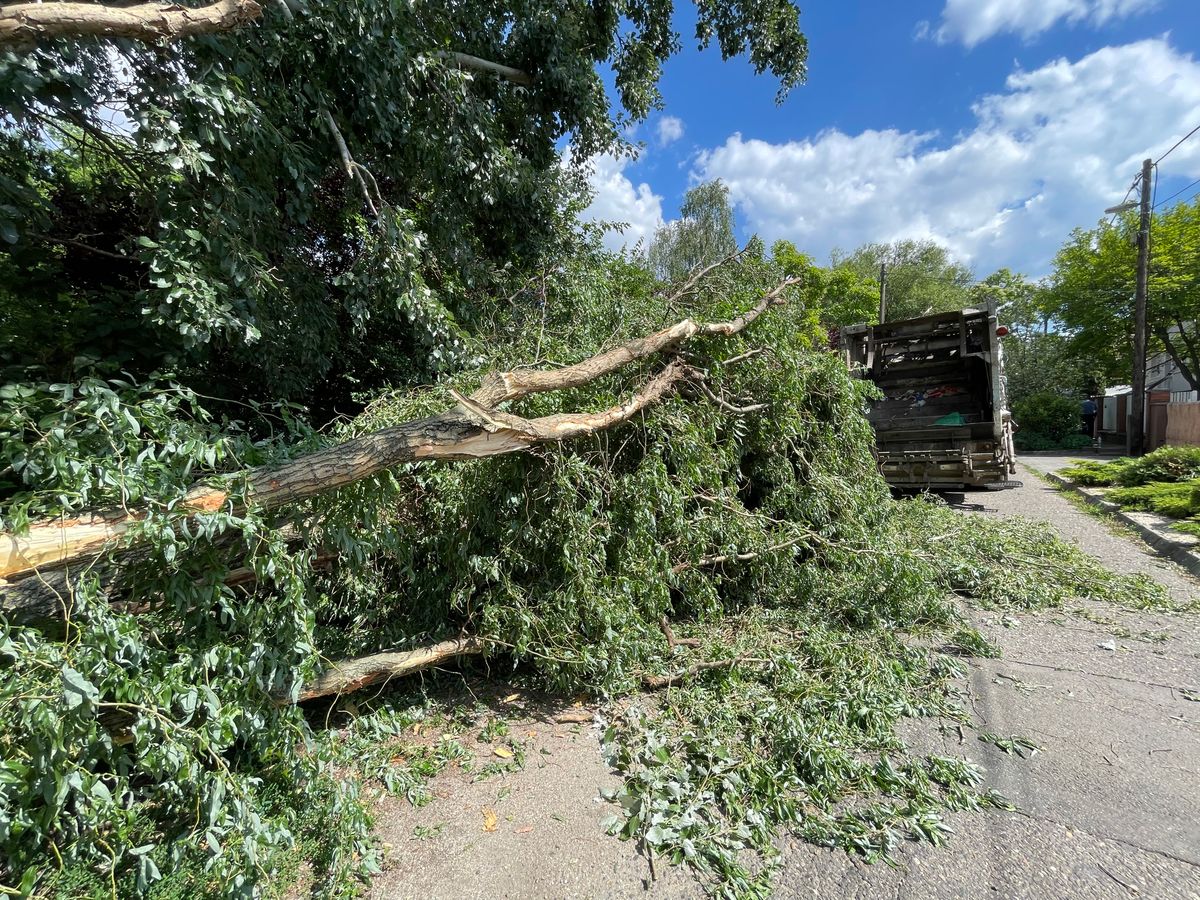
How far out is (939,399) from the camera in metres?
8.08

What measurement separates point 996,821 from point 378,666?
9.34 ft

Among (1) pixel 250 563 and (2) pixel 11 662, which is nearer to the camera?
(2) pixel 11 662

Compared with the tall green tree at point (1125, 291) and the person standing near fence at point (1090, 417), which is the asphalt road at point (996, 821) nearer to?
the tall green tree at point (1125, 291)

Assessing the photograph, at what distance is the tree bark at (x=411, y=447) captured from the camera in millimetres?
1675

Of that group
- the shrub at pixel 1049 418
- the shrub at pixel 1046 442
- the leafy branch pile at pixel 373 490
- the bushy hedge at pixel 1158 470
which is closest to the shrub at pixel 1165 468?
the bushy hedge at pixel 1158 470

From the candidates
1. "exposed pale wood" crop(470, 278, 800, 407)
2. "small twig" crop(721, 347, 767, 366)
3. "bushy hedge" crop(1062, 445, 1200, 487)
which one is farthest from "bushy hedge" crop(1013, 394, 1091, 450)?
"exposed pale wood" crop(470, 278, 800, 407)

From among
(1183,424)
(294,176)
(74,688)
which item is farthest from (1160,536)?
(1183,424)

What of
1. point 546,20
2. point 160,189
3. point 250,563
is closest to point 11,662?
point 250,563

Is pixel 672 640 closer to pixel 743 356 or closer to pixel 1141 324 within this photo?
pixel 743 356

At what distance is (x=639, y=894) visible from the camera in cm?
183

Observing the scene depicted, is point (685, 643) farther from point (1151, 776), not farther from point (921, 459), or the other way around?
point (921, 459)

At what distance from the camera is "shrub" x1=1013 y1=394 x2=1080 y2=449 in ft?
69.9

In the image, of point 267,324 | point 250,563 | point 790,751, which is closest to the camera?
point 250,563

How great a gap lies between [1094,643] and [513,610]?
3896 millimetres
